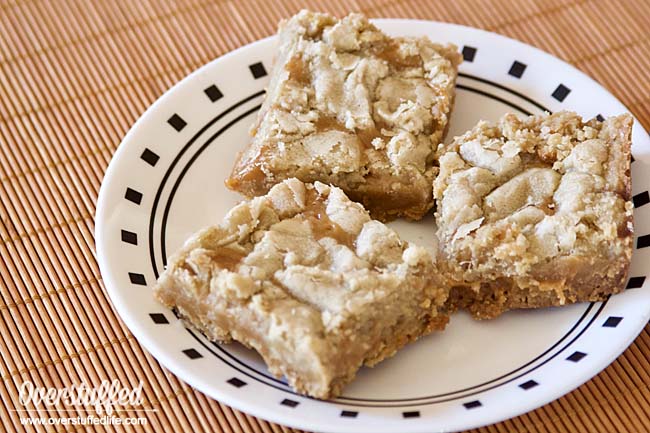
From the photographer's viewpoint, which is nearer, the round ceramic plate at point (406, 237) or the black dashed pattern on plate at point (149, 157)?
the round ceramic plate at point (406, 237)

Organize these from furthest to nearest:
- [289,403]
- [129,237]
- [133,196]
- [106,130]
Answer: [106,130], [133,196], [129,237], [289,403]

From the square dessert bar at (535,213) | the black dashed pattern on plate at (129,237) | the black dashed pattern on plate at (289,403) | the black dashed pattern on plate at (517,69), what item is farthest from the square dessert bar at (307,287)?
the black dashed pattern on plate at (517,69)

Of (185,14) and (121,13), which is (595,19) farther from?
(121,13)

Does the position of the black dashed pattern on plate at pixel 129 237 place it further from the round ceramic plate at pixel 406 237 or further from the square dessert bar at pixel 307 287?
the square dessert bar at pixel 307 287

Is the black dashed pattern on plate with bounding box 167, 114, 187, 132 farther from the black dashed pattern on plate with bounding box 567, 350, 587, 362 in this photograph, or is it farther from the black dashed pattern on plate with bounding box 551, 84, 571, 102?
the black dashed pattern on plate with bounding box 567, 350, 587, 362

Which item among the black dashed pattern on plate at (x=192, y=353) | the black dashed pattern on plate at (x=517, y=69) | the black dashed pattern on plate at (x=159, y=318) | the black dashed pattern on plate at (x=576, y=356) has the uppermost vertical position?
the black dashed pattern on plate at (x=159, y=318)

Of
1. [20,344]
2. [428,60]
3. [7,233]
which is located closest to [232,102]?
[428,60]

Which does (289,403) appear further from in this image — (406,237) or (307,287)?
(406,237)

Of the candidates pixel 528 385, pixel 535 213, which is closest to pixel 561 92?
pixel 535 213
